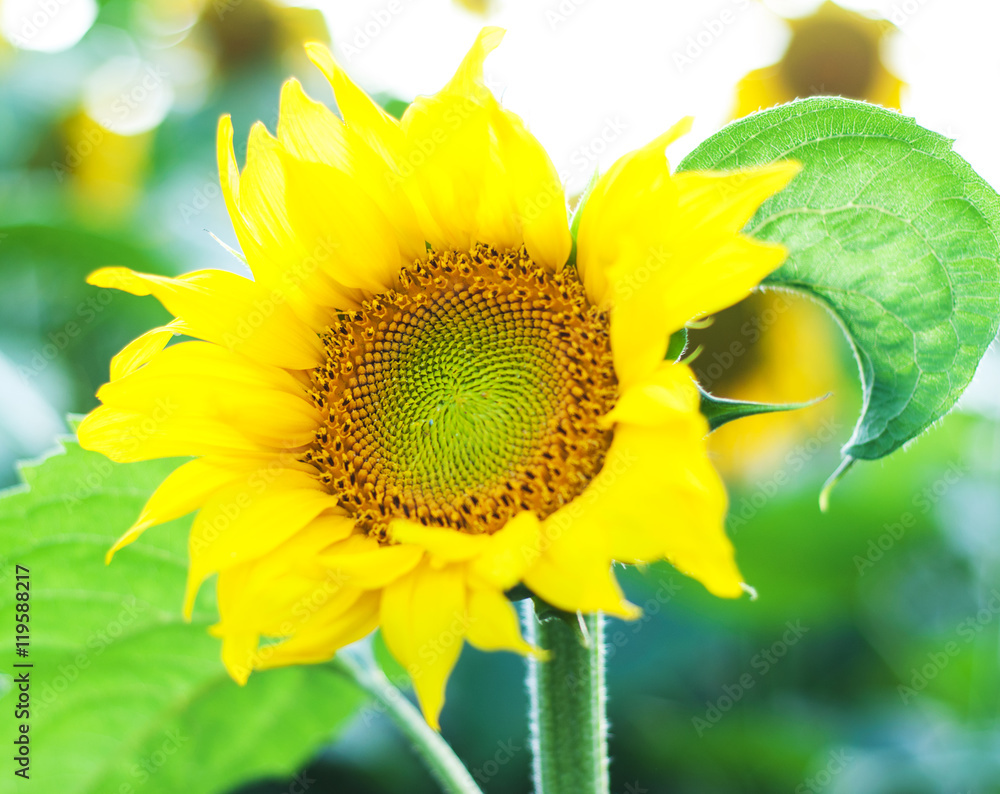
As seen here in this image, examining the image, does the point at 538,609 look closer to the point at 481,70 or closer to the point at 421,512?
the point at 421,512

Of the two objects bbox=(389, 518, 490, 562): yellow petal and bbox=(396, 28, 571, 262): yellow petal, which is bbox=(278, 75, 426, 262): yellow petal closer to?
bbox=(396, 28, 571, 262): yellow petal

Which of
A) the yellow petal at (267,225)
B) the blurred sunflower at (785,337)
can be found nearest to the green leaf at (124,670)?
the yellow petal at (267,225)

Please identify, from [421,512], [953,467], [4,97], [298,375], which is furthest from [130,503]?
[4,97]

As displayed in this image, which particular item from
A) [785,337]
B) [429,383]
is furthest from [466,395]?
[785,337]

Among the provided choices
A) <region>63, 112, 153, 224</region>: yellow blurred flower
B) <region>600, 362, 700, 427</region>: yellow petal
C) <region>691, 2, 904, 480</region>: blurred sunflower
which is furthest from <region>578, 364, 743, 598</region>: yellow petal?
<region>63, 112, 153, 224</region>: yellow blurred flower

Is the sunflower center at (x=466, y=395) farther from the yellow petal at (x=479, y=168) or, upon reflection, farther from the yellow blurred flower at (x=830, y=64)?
the yellow blurred flower at (x=830, y=64)

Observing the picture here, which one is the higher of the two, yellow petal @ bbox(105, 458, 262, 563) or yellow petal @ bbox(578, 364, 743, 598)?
yellow petal @ bbox(578, 364, 743, 598)
